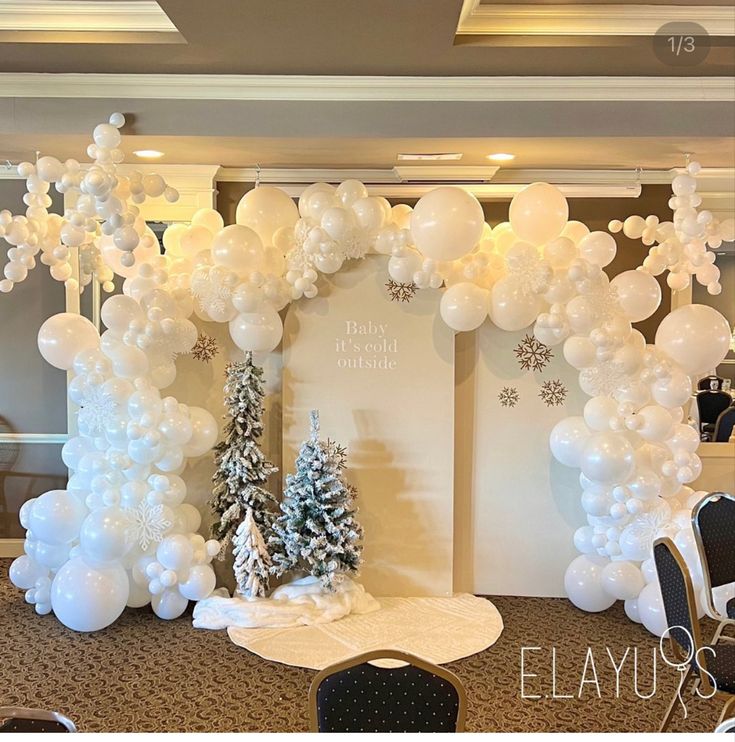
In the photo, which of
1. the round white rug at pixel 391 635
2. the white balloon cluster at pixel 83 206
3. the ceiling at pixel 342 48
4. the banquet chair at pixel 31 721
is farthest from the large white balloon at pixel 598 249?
the banquet chair at pixel 31 721

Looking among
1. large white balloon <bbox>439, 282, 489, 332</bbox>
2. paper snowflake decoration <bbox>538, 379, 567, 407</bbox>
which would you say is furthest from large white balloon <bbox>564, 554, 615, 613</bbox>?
large white balloon <bbox>439, 282, 489, 332</bbox>

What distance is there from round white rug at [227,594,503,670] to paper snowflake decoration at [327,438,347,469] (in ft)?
3.02

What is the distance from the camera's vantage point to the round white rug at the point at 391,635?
4086 millimetres

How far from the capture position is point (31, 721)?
1.89 metres

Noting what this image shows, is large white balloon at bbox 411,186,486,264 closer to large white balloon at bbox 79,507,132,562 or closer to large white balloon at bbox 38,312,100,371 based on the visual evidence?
large white balloon at bbox 38,312,100,371

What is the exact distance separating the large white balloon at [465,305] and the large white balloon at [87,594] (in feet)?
8.13

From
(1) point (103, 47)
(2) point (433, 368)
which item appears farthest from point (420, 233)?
(1) point (103, 47)

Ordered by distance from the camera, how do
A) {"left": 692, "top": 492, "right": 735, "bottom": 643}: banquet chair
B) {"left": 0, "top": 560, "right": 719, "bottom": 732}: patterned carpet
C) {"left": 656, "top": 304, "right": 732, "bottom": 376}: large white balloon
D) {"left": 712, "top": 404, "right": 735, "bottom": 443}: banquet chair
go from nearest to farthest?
{"left": 0, "top": 560, "right": 719, "bottom": 732}: patterned carpet
{"left": 692, "top": 492, "right": 735, "bottom": 643}: banquet chair
{"left": 656, "top": 304, "right": 732, "bottom": 376}: large white balloon
{"left": 712, "top": 404, "right": 735, "bottom": 443}: banquet chair

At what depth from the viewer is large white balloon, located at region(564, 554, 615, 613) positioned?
4.60m

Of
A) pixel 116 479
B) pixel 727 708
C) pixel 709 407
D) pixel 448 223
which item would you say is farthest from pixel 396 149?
pixel 709 407

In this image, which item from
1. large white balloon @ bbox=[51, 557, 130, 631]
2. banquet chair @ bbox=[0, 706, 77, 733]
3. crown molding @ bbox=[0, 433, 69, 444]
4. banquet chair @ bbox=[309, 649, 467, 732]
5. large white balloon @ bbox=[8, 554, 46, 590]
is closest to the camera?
banquet chair @ bbox=[0, 706, 77, 733]

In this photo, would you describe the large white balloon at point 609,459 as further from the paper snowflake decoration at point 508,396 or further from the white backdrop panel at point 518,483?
the paper snowflake decoration at point 508,396

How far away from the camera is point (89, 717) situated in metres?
3.44
